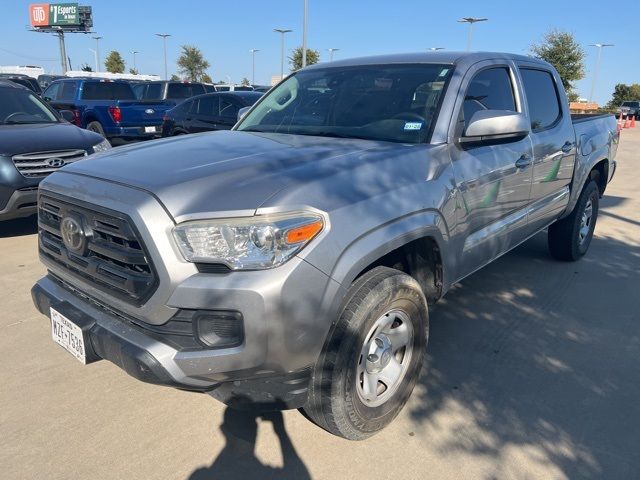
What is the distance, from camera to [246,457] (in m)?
2.47

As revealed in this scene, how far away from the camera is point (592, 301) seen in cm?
Result: 432

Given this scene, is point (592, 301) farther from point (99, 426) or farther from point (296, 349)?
point (99, 426)

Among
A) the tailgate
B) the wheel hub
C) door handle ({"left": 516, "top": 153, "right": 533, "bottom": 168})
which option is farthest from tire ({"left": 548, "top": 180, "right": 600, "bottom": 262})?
the tailgate

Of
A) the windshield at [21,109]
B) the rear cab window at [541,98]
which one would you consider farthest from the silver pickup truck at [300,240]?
the windshield at [21,109]

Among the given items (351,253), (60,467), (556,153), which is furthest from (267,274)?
(556,153)

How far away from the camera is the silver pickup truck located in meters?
2.04

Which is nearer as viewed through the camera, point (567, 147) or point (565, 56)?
point (567, 147)

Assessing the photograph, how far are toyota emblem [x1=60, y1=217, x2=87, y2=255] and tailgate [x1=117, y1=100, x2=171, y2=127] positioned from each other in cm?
1030

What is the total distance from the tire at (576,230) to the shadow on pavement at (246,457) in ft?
11.9

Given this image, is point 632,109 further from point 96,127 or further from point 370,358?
point 370,358

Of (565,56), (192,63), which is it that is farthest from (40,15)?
(565,56)

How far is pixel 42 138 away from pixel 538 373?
5331 mm

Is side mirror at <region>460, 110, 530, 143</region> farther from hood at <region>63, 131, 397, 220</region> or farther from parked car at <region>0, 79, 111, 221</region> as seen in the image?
parked car at <region>0, 79, 111, 221</region>

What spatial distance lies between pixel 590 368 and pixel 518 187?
126cm
